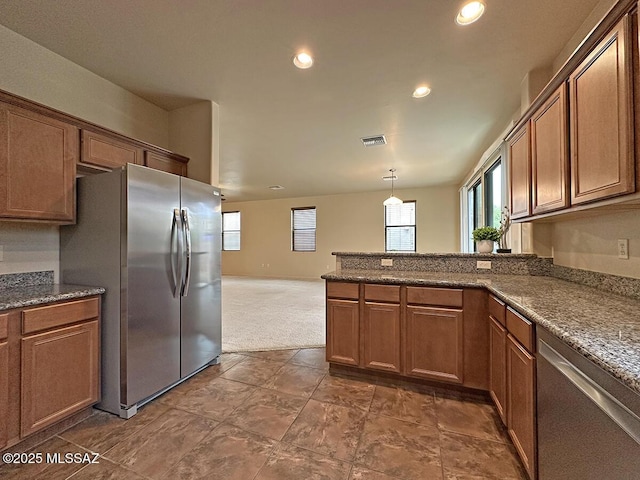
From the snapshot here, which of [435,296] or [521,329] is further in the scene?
[435,296]

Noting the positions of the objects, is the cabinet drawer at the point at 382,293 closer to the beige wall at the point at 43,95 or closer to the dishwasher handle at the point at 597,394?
the dishwasher handle at the point at 597,394

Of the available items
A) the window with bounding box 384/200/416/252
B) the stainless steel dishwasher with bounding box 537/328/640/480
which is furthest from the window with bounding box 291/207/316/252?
the stainless steel dishwasher with bounding box 537/328/640/480

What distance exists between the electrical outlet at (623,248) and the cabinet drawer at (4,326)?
3.42 m

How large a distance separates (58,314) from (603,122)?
10.2 feet

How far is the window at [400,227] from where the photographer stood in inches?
310

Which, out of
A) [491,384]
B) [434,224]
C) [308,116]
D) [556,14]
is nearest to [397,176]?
[434,224]

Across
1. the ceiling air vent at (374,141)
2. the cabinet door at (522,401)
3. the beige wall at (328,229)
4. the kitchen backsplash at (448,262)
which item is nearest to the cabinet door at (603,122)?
the cabinet door at (522,401)

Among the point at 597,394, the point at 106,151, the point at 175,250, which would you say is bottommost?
the point at 597,394

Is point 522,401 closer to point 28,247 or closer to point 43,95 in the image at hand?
point 28,247

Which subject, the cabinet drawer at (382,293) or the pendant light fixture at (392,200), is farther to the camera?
the pendant light fixture at (392,200)

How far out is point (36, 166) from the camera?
1.85m

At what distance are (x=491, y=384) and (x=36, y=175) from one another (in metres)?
3.43

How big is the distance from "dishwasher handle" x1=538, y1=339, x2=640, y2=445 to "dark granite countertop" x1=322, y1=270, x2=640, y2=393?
99 mm

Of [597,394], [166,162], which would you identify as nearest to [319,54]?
[166,162]
